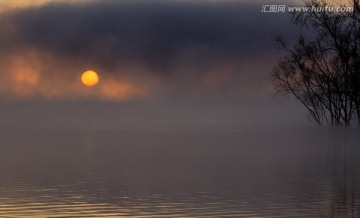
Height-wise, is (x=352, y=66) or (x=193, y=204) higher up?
(x=352, y=66)

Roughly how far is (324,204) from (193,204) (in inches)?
137

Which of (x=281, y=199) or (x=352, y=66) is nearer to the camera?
(x=281, y=199)

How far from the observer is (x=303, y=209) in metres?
21.2

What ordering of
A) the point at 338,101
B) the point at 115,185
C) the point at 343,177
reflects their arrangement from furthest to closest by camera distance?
the point at 338,101 < the point at 343,177 < the point at 115,185

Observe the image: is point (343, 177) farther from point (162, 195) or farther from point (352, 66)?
point (352, 66)

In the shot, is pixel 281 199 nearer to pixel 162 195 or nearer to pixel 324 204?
pixel 324 204

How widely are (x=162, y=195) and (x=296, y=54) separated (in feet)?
153

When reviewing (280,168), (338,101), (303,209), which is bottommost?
(303,209)

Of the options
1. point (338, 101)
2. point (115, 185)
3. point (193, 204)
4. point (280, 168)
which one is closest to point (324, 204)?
point (193, 204)

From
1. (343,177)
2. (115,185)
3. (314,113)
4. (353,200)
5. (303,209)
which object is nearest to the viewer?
(303,209)

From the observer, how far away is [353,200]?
2355cm

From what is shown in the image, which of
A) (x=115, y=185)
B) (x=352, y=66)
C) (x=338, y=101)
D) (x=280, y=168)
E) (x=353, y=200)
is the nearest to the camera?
(x=353, y=200)

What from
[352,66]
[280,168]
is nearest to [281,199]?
[280,168]

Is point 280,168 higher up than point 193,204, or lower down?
higher up
